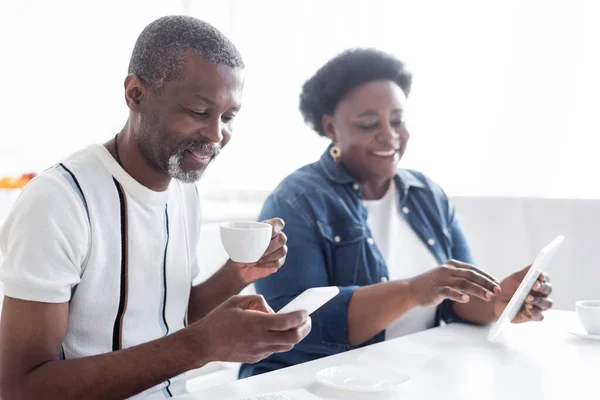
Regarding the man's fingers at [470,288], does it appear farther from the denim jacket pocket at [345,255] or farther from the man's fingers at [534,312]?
the denim jacket pocket at [345,255]

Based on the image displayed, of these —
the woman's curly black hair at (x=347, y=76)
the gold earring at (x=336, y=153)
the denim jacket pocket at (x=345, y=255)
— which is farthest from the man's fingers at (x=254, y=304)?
the woman's curly black hair at (x=347, y=76)

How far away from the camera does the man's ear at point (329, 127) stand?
6.97 ft

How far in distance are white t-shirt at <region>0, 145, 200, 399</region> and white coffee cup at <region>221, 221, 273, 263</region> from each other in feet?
0.65

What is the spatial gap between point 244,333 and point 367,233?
0.88 meters

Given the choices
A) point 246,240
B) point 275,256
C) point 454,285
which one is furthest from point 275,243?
point 454,285

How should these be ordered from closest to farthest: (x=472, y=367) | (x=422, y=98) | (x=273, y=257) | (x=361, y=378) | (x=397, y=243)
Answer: (x=361, y=378) < (x=472, y=367) < (x=273, y=257) < (x=397, y=243) < (x=422, y=98)

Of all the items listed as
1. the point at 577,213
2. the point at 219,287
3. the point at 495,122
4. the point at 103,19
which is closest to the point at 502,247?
the point at 577,213

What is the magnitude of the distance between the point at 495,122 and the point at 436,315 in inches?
39.6

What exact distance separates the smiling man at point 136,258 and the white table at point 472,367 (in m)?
0.13

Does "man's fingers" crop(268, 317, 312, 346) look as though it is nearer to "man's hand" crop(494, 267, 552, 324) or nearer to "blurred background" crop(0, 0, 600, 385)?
"man's hand" crop(494, 267, 552, 324)

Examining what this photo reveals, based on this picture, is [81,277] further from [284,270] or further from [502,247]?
[502,247]

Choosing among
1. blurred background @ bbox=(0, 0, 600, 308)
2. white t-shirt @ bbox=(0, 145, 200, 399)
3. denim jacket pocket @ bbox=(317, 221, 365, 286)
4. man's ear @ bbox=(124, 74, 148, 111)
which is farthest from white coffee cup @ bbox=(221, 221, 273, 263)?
blurred background @ bbox=(0, 0, 600, 308)

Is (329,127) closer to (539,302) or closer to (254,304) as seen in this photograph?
(539,302)

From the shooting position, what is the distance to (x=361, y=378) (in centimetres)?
123
